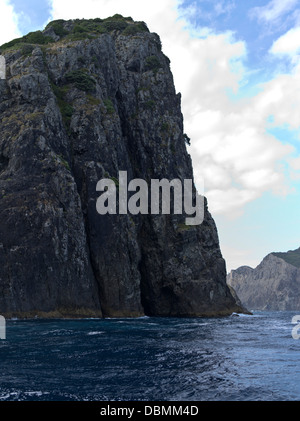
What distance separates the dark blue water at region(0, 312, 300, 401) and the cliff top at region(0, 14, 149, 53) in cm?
7293

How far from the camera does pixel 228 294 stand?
85.9m

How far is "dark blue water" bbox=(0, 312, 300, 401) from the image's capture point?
17.1 meters

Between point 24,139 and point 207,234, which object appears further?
point 207,234

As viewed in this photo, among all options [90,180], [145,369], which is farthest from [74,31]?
[145,369]

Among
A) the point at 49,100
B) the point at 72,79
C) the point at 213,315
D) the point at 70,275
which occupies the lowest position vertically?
the point at 213,315

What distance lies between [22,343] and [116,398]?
56.1 feet

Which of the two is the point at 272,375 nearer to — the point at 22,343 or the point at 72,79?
the point at 22,343

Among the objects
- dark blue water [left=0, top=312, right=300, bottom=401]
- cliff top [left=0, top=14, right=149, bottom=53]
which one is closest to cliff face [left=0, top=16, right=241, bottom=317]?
cliff top [left=0, top=14, right=149, bottom=53]

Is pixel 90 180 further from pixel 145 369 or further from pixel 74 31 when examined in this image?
pixel 145 369

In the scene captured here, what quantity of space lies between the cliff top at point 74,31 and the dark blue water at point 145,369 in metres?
72.9

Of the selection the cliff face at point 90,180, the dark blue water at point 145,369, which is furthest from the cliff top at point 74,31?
the dark blue water at point 145,369
